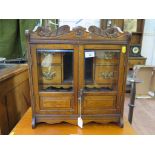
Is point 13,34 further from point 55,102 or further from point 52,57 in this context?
point 55,102

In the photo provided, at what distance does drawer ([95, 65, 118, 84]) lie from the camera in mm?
900

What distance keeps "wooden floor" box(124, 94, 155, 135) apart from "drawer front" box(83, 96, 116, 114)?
1032mm

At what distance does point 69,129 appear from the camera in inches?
35.2

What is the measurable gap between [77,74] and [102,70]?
16cm

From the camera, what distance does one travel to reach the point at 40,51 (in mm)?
831

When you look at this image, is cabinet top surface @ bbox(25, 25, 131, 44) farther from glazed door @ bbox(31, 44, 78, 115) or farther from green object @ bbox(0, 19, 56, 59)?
green object @ bbox(0, 19, 56, 59)

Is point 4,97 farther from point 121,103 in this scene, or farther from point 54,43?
point 121,103

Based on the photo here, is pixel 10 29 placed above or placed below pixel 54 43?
above

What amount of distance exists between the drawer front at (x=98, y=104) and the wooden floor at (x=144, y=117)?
103cm

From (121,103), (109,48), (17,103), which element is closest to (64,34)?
(109,48)

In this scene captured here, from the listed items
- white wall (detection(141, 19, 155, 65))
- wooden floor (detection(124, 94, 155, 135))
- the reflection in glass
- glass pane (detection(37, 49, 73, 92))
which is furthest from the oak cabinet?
white wall (detection(141, 19, 155, 65))
